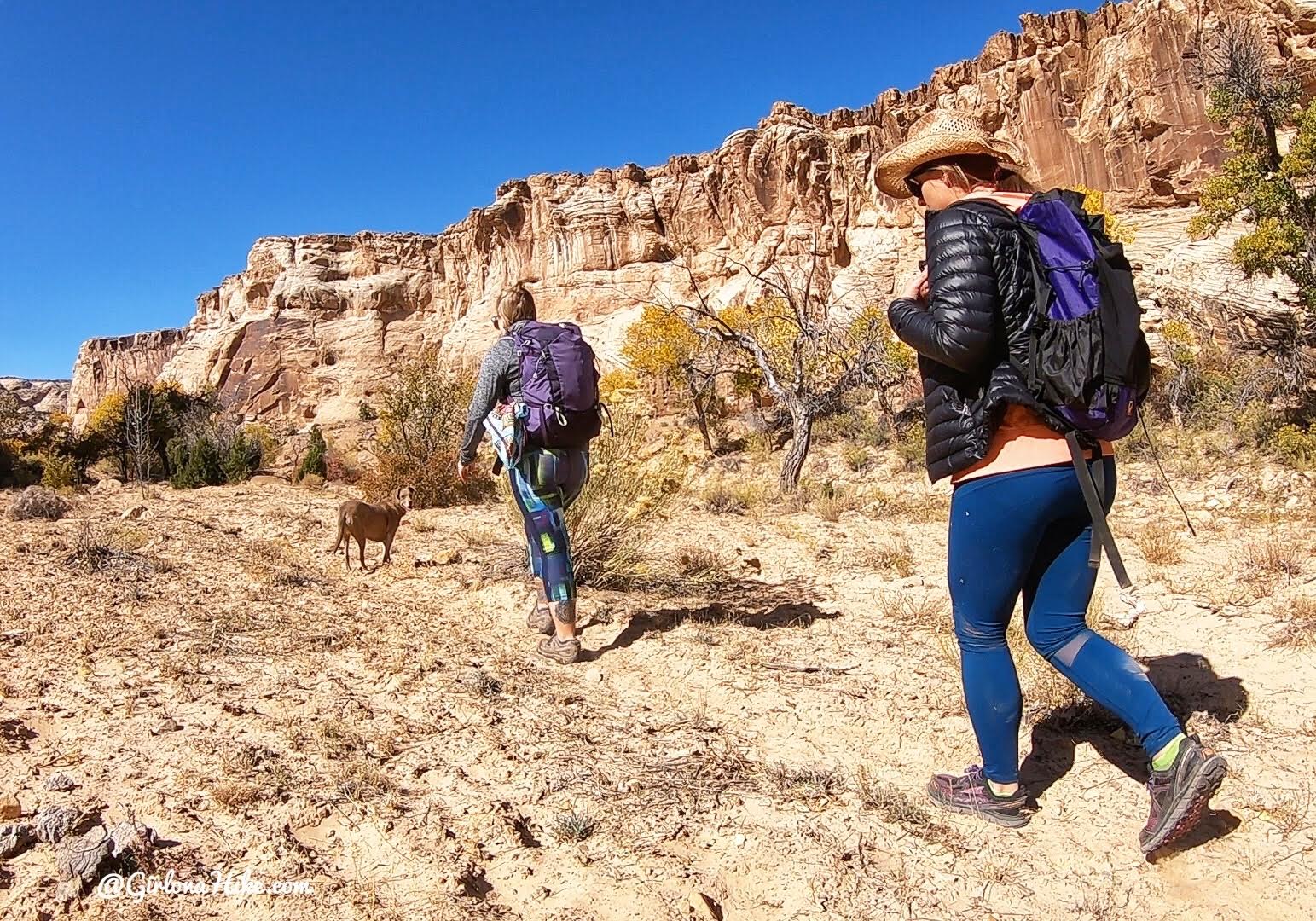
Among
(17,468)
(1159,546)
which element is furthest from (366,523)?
(17,468)

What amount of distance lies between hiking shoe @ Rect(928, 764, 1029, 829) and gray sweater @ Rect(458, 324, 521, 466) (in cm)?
224

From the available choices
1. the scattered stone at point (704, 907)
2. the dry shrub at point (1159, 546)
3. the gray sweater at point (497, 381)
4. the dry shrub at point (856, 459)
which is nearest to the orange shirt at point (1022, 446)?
the scattered stone at point (704, 907)

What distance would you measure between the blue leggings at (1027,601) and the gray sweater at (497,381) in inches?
81.5

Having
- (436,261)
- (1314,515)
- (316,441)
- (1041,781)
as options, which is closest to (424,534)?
(1041,781)

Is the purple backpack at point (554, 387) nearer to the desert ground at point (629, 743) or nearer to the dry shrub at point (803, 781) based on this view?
the desert ground at point (629, 743)

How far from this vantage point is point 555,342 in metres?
3.47

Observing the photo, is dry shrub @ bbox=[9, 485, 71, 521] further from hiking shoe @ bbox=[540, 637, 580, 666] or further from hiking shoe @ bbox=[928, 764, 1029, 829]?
hiking shoe @ bbox=[928, 764, 1029, 829]

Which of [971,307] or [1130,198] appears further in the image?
[1130,198]

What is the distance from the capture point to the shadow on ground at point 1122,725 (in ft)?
7.99

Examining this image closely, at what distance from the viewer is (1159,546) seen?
16.0ft

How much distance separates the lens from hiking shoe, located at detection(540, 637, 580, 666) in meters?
3.56

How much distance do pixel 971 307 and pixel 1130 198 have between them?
31258 millimetres

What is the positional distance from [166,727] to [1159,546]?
523 centimetres

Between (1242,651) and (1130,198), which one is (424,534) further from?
(1130,198)
